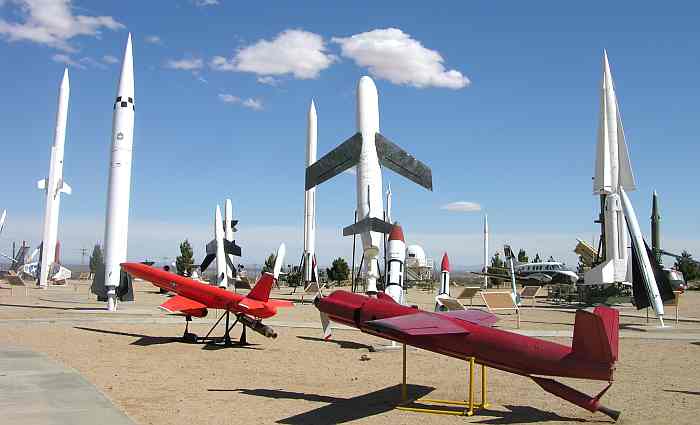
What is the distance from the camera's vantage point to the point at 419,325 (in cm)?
822

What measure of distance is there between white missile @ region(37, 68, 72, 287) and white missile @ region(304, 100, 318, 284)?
60.4 feet

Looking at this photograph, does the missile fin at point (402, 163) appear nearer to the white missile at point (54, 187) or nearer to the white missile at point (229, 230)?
the white missile at point (229, 230)

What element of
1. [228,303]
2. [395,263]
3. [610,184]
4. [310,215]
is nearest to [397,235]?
[395,263]

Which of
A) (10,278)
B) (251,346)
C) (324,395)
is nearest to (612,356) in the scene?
(324,395)

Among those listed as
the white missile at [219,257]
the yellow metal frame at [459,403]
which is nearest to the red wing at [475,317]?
the yellow metal frame at [459,403]

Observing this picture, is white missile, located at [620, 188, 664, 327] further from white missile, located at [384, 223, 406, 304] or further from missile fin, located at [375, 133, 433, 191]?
white missile, located at [384, 223, 406, 304]

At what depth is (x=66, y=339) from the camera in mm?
16094

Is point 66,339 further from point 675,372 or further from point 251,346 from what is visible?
point 675,372

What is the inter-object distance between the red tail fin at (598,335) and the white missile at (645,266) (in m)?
15.3

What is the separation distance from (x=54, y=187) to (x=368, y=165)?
27852 millimetres

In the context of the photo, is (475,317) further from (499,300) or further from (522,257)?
(522,257)

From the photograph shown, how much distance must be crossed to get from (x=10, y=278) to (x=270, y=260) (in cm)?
3278

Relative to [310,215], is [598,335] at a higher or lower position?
lower

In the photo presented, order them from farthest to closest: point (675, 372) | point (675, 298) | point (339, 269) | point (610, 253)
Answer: point (339, 269) → point (610, 253) → point (675, 298) → point (675, 372)
